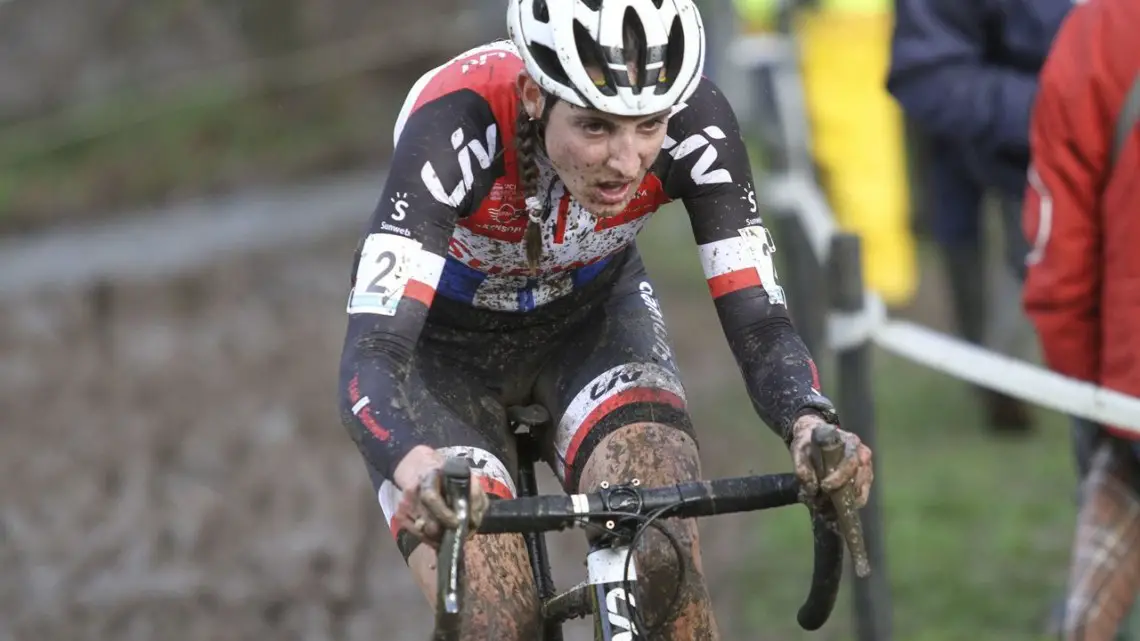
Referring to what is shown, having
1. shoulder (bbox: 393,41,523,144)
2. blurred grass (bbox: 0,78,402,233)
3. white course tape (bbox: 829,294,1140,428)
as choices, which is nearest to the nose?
shoulder (bbox: 393,41,523,144)

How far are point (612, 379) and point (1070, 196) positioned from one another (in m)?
1.37

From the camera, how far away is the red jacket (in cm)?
460

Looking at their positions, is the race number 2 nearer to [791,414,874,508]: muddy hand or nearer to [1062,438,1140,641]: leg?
[791,414,874,508]: muddy hand

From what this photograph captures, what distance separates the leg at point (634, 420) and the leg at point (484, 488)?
0.61 ft

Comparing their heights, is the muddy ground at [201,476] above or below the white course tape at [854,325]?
above

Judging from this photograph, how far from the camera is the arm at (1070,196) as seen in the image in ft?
15.3

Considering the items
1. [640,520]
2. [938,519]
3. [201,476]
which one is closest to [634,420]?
[640,520]

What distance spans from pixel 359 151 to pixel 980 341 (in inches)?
370

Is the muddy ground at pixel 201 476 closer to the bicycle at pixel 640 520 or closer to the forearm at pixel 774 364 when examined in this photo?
the forearm at pixel 774 364

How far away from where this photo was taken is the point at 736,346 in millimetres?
4246

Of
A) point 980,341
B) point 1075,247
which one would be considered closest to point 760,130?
point 980,341

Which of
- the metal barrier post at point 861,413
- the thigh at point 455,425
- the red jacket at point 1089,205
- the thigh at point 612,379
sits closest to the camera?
the thigh at point 455,425

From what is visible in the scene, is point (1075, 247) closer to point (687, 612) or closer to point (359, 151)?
point (687, 612)

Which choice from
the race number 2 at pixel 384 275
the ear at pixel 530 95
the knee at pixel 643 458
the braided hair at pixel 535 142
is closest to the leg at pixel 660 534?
→ the knee at pixel 643 458
